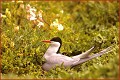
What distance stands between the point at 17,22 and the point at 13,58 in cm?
221

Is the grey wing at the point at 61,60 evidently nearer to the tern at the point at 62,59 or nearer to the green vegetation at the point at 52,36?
the tern at the point at 62,59

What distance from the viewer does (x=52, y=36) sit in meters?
8.45

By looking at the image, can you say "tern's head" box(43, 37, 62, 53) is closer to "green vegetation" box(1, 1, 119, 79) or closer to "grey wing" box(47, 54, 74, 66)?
"green vegetation" box(1, 1, 119, 79)

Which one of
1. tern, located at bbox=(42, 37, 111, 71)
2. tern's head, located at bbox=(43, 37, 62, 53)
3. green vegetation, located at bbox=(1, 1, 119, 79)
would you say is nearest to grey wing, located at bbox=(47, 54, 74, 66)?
tern, located at bbox=(42, 37, 111, 71)

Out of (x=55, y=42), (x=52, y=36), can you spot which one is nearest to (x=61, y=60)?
(x=55, y=42)

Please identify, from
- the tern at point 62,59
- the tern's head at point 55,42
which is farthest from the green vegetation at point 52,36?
the tern's head at point 55,42

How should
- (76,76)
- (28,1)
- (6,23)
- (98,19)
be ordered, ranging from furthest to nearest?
(98,19) → (28,1) → (6,23) → (76,76)

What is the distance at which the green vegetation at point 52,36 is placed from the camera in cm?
673

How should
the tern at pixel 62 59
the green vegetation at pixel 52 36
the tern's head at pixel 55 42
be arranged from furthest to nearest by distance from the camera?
the tern's head at pixel 55 42
the tern at pixel 62 59
the green vegetation at pixel 52 36

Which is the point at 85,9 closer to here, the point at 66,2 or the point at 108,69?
the point at 66,2

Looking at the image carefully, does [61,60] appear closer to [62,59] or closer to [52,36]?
[62,59]

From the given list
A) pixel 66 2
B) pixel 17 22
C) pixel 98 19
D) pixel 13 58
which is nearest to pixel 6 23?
pixel 17 22

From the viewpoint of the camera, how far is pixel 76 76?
18.9 ft

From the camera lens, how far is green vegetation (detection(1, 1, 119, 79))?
673 centimetres
